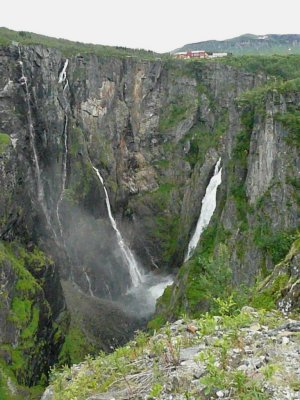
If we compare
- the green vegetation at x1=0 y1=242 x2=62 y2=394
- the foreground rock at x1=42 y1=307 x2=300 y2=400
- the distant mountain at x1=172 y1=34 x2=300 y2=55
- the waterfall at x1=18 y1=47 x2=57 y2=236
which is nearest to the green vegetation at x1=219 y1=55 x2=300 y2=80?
the waterfall at x1=18 y1=47 x2=57 y2=236

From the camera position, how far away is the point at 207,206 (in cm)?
4897

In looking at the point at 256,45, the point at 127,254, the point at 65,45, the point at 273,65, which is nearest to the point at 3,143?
the point at 127,254

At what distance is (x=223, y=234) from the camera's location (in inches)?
1462

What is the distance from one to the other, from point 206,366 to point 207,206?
42091 millimetres


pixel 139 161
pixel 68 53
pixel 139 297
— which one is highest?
pixel 68 53

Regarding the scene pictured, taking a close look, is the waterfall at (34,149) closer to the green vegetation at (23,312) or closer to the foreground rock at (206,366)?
the green vegetation at (23,312)

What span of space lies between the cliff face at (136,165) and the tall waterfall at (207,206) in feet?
9.71

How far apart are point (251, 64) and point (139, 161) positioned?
21.0 metres

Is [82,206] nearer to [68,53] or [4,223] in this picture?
[4,223]

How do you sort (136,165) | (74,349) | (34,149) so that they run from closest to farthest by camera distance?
(74,349) → (34,149) → (136,165)

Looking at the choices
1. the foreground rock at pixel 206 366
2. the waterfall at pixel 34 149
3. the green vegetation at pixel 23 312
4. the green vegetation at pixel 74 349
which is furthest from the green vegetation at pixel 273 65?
the foreground rock at pixel 206 366

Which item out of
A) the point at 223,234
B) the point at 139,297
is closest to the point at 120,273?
the point at 139,297

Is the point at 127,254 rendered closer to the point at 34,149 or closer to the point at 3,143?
the point at 34,149

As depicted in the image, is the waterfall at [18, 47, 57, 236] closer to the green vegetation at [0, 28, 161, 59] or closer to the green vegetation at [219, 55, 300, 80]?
the green vegetation at [0, 28, 161, 59]
